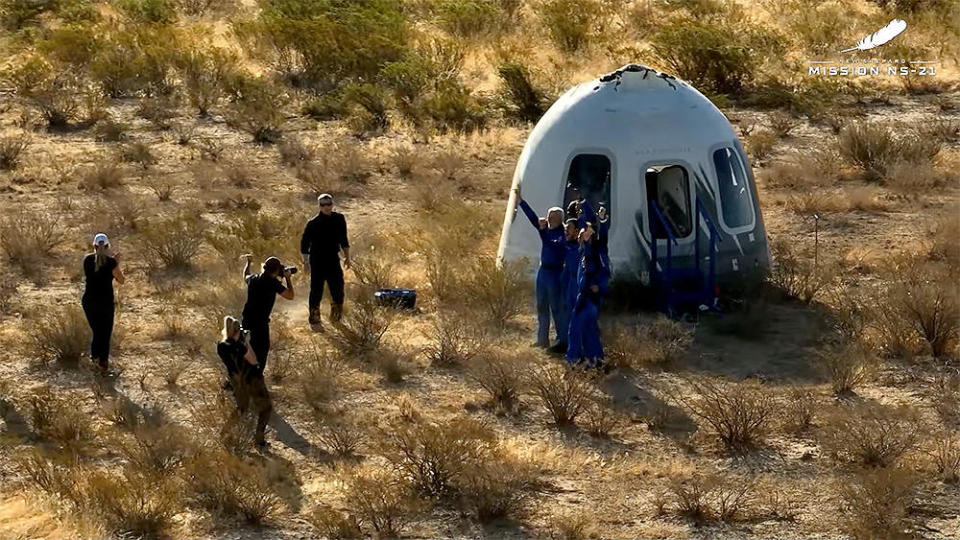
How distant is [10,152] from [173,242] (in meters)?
5.63

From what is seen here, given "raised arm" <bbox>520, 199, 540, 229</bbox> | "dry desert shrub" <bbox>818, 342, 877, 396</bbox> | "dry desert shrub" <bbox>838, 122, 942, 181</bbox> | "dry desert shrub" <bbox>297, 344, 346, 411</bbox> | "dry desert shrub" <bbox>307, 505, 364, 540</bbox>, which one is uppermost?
"dry desert shrub" <bbox>838, 122, 942, 181</bbox>

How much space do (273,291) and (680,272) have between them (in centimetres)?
423

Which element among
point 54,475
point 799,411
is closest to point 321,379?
point 54,475

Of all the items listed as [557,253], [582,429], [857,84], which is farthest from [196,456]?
[857,84]

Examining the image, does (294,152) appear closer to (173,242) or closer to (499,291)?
(173,242)

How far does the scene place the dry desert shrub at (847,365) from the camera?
11.9m

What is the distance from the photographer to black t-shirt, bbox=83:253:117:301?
12172 millimetres

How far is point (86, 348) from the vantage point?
1302 centimetres

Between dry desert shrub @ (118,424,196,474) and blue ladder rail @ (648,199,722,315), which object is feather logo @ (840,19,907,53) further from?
dry desert shrub @ (118,424,196,474)

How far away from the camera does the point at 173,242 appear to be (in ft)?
53.1

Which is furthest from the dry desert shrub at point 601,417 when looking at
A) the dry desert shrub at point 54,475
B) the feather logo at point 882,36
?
the feather logo at point 882,36

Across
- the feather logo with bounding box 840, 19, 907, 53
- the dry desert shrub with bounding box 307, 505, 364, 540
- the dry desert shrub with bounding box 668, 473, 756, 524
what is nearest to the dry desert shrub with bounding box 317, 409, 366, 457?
the dry desert shrub with bounding box 307, 505, 364, 540

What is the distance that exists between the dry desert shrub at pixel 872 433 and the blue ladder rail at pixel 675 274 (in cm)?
251

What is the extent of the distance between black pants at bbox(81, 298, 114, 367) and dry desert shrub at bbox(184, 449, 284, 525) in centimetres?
263
